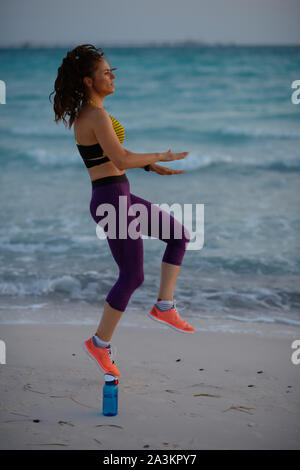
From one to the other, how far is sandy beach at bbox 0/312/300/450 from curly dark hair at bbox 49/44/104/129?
163cm

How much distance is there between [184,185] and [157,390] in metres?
9.02

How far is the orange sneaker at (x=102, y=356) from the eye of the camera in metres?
3.17

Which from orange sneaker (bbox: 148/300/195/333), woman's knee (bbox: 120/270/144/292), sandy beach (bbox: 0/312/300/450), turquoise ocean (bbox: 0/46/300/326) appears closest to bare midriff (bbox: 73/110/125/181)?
woman's knee (bbox: 120/270/144/292)

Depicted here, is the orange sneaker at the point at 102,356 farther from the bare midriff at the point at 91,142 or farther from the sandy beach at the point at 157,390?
the bare midriff at the point at 91,142

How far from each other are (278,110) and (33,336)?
17398 mm

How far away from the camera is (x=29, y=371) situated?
3820mm

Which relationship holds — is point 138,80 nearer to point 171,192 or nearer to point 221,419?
point 171,192

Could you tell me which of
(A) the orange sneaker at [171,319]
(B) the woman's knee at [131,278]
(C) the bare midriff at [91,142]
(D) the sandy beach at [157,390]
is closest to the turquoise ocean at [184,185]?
(D) the sandy beach at [157,390]

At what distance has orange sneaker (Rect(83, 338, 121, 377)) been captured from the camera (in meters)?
3.17

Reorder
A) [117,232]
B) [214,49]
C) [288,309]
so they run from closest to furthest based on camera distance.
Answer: [117,232] < [288,309] < [214,49]

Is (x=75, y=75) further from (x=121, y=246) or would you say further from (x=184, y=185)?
(x=184, y=185)

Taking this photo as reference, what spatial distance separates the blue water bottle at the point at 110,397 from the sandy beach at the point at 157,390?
0.05 metres

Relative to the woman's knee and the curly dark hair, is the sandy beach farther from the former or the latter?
the curly dark hair

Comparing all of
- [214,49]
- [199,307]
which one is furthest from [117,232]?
[214,49]
